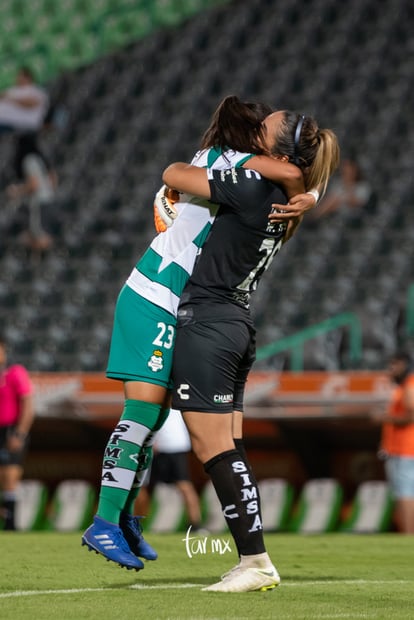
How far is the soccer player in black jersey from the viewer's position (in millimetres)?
5113

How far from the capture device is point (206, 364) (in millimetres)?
5133

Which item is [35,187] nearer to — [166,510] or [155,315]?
[166,510]

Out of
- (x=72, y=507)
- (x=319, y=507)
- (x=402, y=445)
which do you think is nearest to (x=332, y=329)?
(x=319, y=507)

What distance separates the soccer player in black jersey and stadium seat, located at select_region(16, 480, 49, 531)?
10.0m

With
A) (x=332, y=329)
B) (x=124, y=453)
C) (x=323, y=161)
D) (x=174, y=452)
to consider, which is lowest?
(x=174, y=452)

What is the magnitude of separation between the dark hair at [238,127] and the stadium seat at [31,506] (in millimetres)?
10241

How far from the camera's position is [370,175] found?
20.0 m

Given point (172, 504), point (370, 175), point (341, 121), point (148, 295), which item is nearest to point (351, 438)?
point (172, 504)

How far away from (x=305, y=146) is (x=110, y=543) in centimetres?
174

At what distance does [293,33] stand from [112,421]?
11.2 meters

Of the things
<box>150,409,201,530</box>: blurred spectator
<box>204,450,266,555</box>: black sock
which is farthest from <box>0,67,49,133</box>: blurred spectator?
<box>204,450,266,555</box>: black sock

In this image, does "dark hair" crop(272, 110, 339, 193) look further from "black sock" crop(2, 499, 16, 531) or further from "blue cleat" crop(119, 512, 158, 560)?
"black sock" crop(2, 499, 16, 531)

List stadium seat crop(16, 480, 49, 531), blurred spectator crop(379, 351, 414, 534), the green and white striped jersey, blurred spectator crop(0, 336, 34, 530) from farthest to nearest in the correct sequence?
stadium seat crop(16, 480, 49, 531) → blurred spectator crop(0, 336, 34, 530) → blurred spectator crop(379, 351, 414, 534) → the green and white striped jersey

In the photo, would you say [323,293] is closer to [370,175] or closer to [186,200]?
[370,175]
